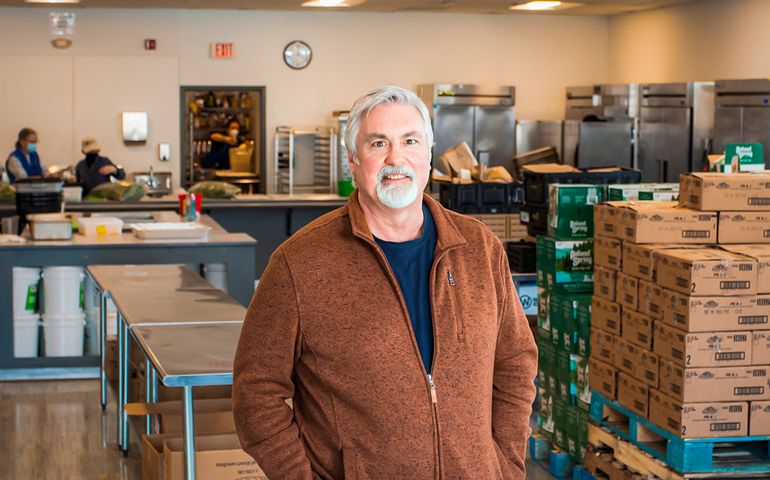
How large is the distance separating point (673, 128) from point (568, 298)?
6335 millimetres

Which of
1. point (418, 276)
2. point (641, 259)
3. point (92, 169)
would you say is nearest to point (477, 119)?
point (92, 169)

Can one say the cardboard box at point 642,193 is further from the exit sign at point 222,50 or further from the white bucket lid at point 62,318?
the exit sign at point 222,50

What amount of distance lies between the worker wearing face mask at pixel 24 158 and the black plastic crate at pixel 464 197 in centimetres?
531

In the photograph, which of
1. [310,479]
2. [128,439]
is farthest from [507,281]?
[128,439]

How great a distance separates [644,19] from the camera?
42.3ft

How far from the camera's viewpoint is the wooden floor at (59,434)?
217 inches

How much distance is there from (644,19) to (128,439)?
9036 millimetres

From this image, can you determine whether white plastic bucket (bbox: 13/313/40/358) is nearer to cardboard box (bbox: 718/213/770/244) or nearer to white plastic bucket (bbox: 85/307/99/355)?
white plastic bucket (bbox: 85/307/99/355)

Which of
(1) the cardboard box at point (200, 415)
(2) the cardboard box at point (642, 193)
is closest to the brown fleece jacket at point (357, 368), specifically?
(1) the cardboard box at point (200, 415)

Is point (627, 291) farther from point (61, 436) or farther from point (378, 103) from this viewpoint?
point (61, 436)

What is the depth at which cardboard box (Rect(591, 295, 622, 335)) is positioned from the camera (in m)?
4.77

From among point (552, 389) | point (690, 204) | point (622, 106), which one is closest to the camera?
point (690, 204)

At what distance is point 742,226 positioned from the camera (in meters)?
4.46

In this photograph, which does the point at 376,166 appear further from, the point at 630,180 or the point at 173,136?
the point at 173,136
